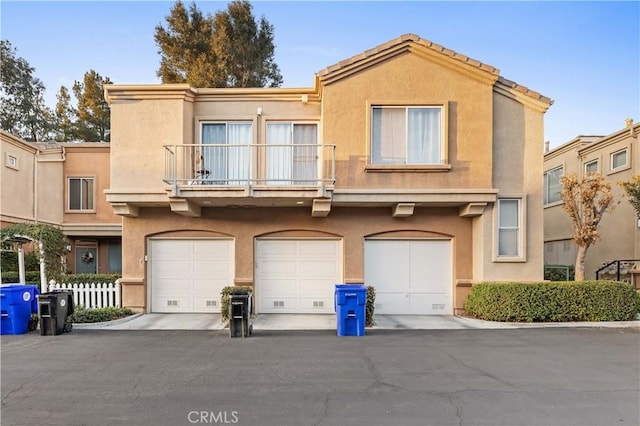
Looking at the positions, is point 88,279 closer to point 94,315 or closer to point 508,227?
point 94,315

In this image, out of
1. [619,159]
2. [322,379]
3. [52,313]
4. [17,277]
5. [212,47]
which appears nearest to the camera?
[322,379]

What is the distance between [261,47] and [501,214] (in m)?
16.9

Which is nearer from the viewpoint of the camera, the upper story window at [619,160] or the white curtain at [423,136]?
the white curtain at [423,136]

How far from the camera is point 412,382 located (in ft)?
Result: 19.2

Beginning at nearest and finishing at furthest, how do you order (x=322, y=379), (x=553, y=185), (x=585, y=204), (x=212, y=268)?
(x=322, y=379)
(x=585, y=204)
(x=212, y=268)
(x=553, y=185)

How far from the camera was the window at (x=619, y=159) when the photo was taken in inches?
594

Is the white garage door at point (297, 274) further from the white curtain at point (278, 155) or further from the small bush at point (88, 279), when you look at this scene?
the small bush at point (88, 279)

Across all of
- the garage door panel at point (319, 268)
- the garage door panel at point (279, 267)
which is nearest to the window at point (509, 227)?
the garage door panel at point (319, 268)

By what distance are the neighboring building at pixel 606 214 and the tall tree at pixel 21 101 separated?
32573 millimetres

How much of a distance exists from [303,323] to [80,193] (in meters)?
13.3

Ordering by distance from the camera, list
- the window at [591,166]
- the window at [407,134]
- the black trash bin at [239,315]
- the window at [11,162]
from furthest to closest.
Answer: the window at [591,166]
the window at [11,162]
the window at [407,134]
the black trash bin at [239,315]

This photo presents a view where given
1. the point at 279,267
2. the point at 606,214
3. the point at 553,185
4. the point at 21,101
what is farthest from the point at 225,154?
the point at 21,101

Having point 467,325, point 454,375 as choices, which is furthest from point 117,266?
point 454,375

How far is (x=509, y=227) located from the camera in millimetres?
10961
